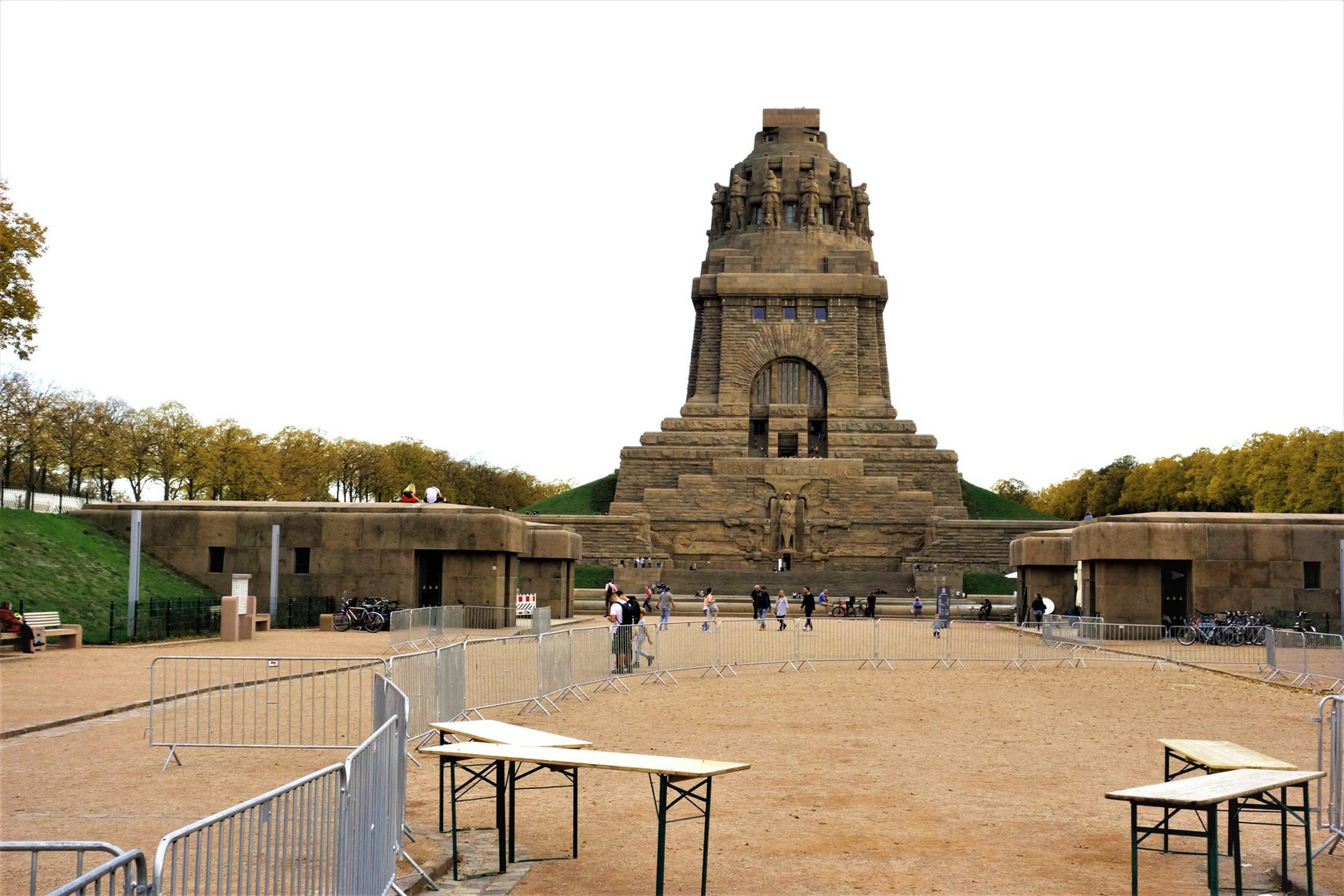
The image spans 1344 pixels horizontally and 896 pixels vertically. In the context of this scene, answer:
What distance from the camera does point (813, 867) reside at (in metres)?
8.42

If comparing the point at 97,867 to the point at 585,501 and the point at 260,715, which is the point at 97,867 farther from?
the point at 585,501

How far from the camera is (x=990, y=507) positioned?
71.5m

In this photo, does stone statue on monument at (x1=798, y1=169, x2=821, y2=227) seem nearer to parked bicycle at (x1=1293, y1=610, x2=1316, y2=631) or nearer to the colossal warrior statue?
the colossal warrior statue

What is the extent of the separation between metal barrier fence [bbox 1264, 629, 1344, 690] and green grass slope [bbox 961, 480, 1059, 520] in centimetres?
4684

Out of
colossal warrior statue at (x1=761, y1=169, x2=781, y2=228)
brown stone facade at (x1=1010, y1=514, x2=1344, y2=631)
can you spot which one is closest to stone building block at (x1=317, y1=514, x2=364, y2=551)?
brown stone facade at (x1=1010, y1=514, x2=1344, y2=631)

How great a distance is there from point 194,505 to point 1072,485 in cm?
8340

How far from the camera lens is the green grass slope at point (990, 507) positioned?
231 ft

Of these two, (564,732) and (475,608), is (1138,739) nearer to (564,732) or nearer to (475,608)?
(564,732)

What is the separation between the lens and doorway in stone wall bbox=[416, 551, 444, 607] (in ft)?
110

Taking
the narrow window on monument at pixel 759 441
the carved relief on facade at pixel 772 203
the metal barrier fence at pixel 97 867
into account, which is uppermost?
the carved relief on facade at pixel 772 203

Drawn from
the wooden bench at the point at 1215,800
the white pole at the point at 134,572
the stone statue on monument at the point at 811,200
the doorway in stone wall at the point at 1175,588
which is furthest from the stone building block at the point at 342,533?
the stone statue on monument at the point at 811,200

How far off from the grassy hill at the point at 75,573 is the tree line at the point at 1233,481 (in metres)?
Result: 48.0

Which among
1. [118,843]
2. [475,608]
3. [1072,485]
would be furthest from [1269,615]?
[1072,485]

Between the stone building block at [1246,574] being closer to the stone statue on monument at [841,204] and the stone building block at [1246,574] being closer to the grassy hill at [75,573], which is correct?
the grassy hill at [75,573]
